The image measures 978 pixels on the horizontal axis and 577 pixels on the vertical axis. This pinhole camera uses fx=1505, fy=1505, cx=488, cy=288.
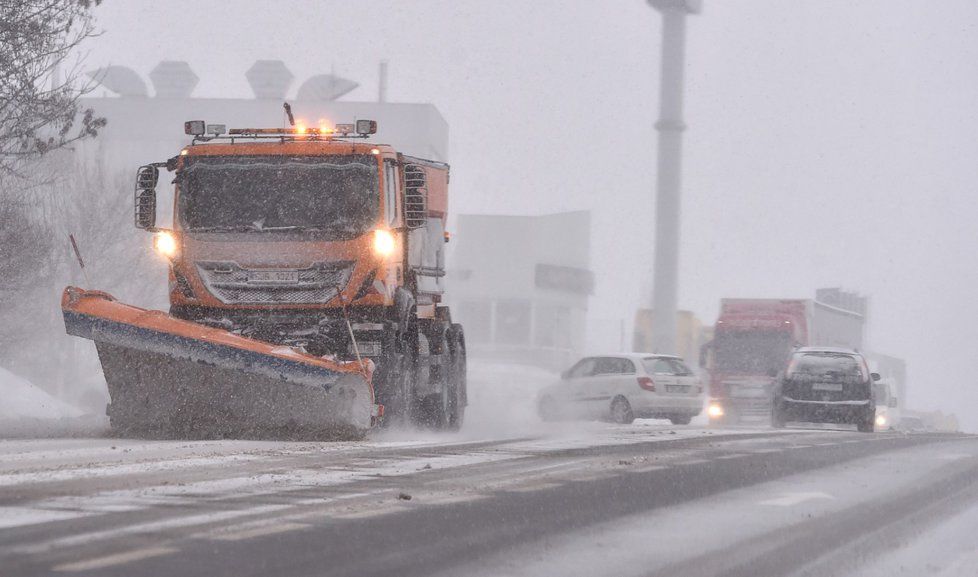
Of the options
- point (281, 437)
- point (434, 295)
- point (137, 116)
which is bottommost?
point (281, 437)

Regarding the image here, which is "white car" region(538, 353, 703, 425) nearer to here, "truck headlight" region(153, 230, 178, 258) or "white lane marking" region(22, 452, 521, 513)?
"truck headlight" region(153, 230, 178, 258)

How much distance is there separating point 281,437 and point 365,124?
343cm

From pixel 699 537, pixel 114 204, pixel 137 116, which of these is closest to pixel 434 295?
pixel 699 537

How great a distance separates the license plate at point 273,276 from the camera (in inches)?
563

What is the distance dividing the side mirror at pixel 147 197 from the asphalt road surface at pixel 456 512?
2.45 meters

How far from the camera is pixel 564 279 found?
353 feet

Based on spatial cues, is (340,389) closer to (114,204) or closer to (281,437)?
(281,437)

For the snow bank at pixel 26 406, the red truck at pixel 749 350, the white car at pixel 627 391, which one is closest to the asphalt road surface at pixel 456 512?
the snow bank at pixel 26 406

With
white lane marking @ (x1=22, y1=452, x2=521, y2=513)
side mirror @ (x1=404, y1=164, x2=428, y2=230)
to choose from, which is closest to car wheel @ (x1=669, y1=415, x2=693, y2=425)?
side mirror @ (x1=404, y1=164, x2=428, y2=230)

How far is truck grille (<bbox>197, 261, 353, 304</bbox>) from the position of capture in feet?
Answer: 46.9

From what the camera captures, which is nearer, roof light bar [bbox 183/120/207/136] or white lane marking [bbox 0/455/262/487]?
white lane marking [bbox 0/455/262/487]

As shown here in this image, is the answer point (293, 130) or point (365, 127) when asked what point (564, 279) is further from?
point (365, 127)

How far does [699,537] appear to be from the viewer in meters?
7.41

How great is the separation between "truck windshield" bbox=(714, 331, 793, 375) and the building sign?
67386 millimetres
